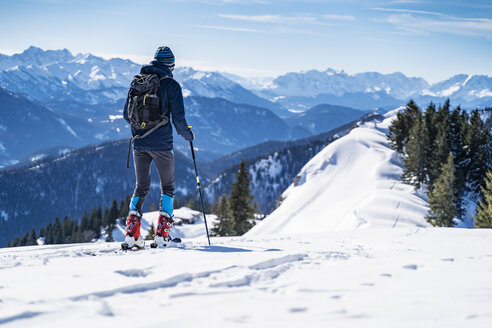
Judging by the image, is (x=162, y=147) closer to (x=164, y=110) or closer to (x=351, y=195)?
(x=164, y=110)

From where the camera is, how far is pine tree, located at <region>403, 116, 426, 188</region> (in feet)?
138

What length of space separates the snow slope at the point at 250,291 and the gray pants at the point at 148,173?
1.68 metres

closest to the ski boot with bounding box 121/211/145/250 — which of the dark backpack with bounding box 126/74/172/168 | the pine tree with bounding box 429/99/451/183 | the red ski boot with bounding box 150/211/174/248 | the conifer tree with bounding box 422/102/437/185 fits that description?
the red ski boot with bounding box 150/211/174/248

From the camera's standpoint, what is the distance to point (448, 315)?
13.0 feet

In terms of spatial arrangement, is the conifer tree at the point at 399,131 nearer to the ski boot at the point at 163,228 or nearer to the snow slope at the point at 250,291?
the ski boot at the point at 163,228

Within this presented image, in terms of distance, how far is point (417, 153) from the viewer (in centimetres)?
4238

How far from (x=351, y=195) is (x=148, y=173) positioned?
4722cm

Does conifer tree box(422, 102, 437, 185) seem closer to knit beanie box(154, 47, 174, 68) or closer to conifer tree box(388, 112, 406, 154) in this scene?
conifer tree box(388, 112, 406, 154)

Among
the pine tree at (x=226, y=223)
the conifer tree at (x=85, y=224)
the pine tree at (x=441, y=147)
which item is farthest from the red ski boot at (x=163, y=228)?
the conifer tree at (x=85, y=224)

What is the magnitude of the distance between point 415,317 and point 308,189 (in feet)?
203

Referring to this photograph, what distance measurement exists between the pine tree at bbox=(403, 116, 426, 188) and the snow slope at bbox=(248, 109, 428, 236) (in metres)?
2.01

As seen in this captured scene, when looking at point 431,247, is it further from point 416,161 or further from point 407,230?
point 416,161

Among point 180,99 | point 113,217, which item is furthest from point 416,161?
point 113,217

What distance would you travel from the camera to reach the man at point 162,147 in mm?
7863
